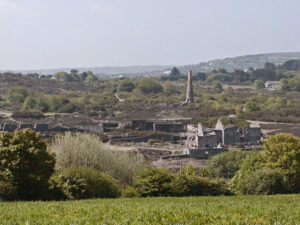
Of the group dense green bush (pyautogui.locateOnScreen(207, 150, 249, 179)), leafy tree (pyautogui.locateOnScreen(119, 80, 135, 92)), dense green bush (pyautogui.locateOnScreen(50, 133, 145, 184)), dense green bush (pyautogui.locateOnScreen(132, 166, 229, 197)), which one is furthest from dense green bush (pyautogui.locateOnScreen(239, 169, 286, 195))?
leafy tree (pyautogui.locateOnScreen(119, 80, 135, 92))

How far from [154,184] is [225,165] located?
1105cm

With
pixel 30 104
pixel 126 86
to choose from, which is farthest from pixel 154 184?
pixel 126 86

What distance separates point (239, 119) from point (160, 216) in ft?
185

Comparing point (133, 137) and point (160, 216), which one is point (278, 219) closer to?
point (160, 216)

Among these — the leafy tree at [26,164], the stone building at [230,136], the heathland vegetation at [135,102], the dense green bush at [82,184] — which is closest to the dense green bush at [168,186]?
the dense green bush at [82,184]

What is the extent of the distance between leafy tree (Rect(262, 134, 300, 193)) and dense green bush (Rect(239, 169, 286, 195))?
5.60ft

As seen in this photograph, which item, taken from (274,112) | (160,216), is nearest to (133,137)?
(274,112)

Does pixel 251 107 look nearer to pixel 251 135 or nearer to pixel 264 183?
pixel 251 135

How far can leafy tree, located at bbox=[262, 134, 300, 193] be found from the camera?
22188 mm

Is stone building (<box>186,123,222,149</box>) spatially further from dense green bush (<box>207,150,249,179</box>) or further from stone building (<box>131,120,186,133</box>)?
stone building (<box>131,120,186,133</box>)

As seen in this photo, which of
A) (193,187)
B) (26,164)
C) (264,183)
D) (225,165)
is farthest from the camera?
(225,165)

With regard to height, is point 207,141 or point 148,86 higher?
point 148,86

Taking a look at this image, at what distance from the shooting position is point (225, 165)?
2841 centimetres

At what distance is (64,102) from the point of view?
7762 cm
